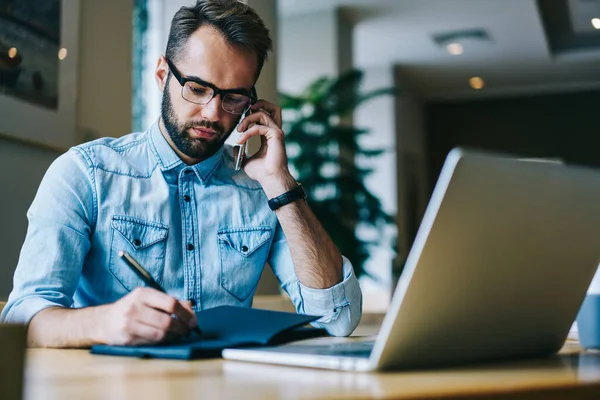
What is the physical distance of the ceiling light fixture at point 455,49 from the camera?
260 inches

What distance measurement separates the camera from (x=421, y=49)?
6750mm

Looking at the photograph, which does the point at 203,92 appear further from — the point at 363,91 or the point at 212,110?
the point at 363,91

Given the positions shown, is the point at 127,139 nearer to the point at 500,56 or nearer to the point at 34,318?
the point at 34,318

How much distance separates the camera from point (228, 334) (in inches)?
36.3

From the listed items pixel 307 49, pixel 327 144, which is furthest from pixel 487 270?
pixel 307 49

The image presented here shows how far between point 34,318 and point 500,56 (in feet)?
21.6

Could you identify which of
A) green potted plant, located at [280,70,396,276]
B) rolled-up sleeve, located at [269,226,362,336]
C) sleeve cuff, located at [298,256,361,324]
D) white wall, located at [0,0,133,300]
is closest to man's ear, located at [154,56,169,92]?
rolled-up sleeve, located at [269,226,362,336]

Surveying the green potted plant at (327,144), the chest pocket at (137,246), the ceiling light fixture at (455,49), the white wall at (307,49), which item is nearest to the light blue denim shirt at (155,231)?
the chest pocket at (137,246)

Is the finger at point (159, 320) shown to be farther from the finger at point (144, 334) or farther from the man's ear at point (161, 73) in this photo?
the man's ear at point (161, 73)

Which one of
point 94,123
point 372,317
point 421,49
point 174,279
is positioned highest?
point 421,49

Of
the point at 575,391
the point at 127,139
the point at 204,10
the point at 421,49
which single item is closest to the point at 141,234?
the point at 127,139

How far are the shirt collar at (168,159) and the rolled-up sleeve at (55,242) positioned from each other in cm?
16

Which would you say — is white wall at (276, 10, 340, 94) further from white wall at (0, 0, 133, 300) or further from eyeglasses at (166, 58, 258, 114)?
eyeglasses at (166, 58, 258, 114)

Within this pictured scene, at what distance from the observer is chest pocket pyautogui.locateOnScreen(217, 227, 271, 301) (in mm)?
1546
